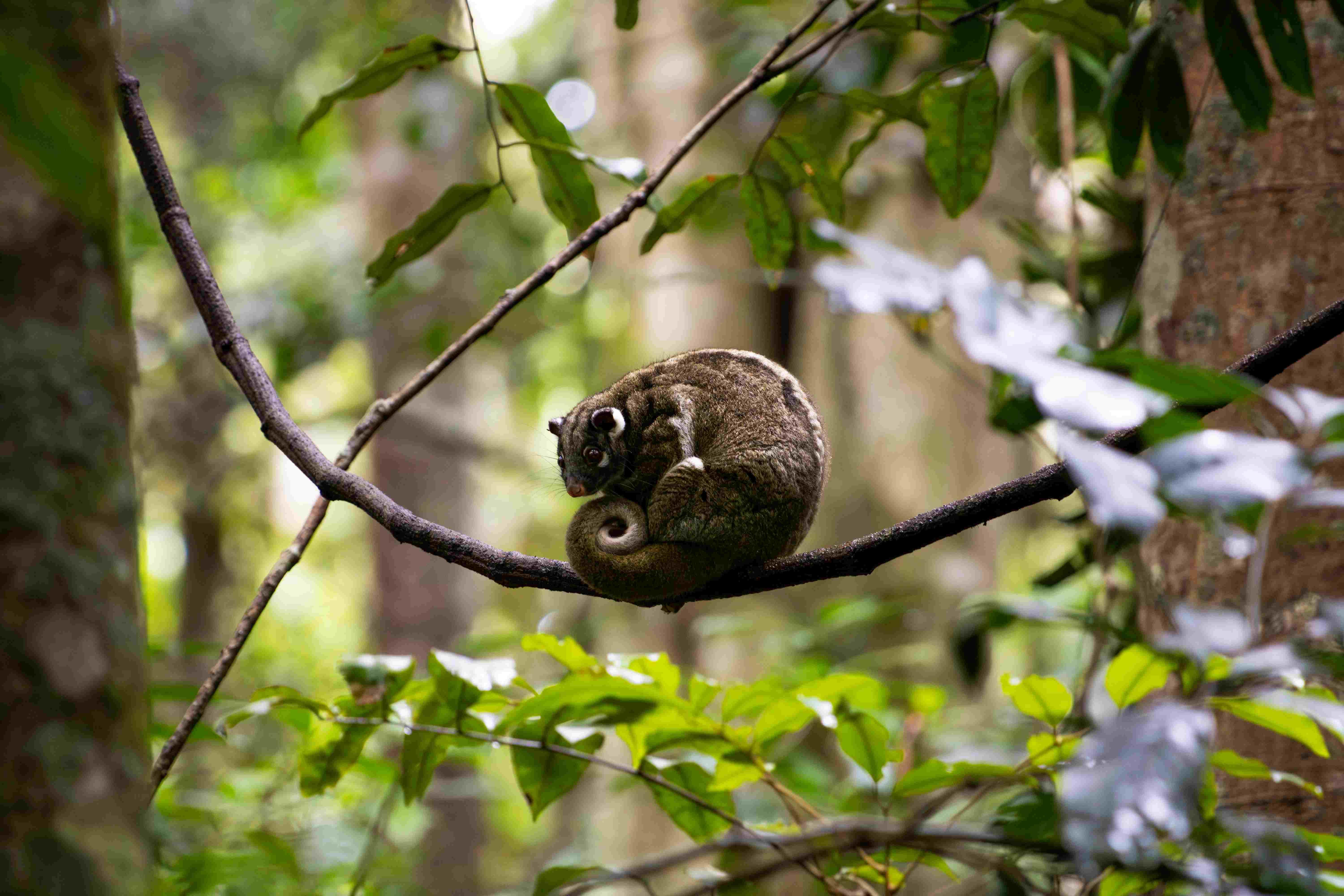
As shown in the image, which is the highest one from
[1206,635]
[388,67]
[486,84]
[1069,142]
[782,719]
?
[388,67]

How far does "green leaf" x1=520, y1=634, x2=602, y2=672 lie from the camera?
2115mm

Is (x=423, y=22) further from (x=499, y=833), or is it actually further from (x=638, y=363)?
(x=499, y=833)

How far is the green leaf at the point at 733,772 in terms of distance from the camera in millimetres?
2098

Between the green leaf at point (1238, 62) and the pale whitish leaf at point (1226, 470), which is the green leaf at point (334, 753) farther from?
the green leaf at point (1238, 62)

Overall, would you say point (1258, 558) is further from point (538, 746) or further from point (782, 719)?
point (538, 746)

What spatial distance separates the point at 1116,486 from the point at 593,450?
7.58 ft

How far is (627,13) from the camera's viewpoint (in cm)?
259

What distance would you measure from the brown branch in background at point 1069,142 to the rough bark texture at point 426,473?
5.01 meters

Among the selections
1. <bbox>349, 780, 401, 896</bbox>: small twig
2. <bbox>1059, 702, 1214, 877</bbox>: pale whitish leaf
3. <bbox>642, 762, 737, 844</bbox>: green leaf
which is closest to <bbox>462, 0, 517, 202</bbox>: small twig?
<bbox>642, 762, 737, 844</bbox>: green leaf

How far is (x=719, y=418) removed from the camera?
2891 millimetres

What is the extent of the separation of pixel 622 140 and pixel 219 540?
5811 mm

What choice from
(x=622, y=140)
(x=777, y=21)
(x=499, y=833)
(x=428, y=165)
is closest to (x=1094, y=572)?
(x=777, y=21)

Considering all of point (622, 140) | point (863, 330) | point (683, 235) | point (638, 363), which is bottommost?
point (863, 330)

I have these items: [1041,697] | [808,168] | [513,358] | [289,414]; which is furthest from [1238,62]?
[513,358]
